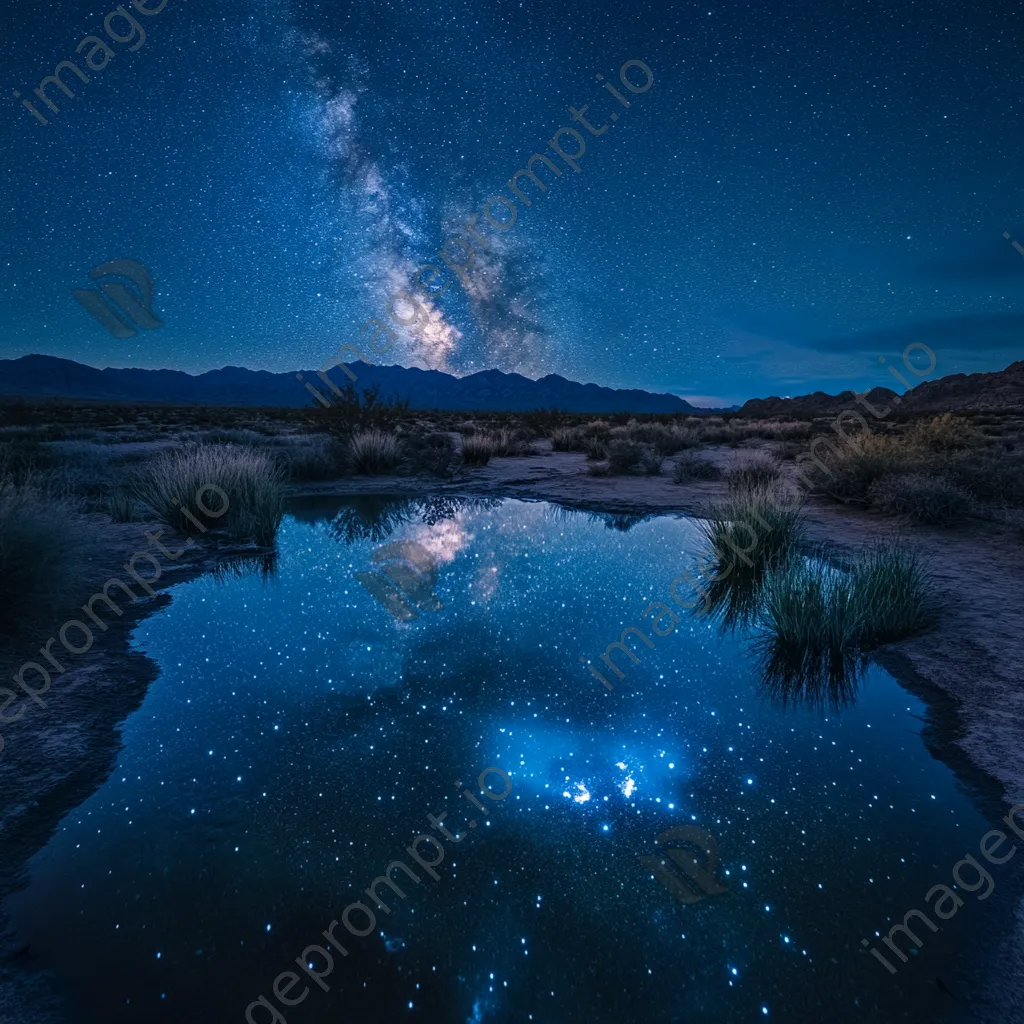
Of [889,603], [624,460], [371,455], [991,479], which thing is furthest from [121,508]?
[991,479]

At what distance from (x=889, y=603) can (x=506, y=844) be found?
13.2 feet

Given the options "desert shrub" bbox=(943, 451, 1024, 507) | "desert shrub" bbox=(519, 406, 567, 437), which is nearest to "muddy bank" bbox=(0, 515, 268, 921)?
"desert shrub" bbox=(943, 451, 1024, 507)

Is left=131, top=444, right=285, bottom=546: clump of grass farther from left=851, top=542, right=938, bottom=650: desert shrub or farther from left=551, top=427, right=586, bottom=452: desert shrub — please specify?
left=551, top=427, right=586, bottom=452: desert shrub

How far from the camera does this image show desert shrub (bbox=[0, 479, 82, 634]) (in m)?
4.69

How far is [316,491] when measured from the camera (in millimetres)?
12312

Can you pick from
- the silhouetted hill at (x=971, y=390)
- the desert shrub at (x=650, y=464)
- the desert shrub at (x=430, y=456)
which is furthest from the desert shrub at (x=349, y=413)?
the silhouetted hill at (x=971, y=390)

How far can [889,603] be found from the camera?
15.7ft

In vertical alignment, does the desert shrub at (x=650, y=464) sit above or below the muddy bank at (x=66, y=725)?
above

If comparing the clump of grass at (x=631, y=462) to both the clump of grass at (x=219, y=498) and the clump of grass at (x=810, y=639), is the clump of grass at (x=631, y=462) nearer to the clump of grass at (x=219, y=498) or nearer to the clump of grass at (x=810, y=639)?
the clump of grass at (x=219, y=498)

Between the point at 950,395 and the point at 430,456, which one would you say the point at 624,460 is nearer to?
the point at 430,456
